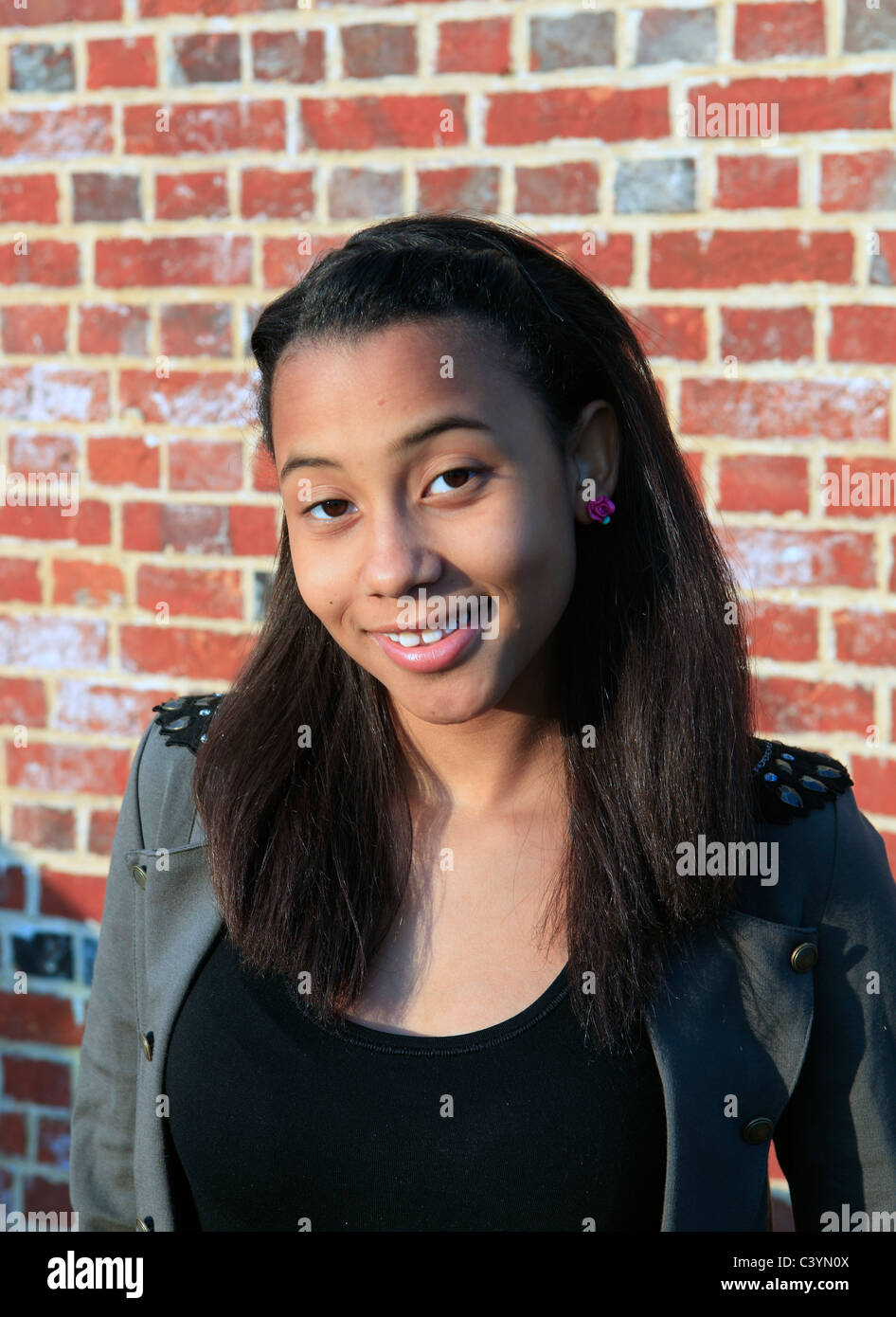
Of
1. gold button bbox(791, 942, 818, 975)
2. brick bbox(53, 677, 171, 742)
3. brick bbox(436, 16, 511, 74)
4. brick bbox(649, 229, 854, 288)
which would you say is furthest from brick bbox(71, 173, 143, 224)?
gold button bbox(791, 942, 818, 975)

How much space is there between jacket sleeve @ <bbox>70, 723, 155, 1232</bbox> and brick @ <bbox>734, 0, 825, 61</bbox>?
1767 millimetres

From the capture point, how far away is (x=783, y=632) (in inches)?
101

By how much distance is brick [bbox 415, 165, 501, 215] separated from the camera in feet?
8.57

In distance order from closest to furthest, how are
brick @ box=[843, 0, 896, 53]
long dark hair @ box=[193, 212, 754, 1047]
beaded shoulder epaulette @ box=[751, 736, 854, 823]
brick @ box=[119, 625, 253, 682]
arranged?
long dark hair @ box=[193, 212, 754, 1047] < beaded shoulder epaulette @ box=[751, 736, 854, 823] < brick @ box=[843, 0, 896, 53] < brick @ box=[119, 625, 253, 682]

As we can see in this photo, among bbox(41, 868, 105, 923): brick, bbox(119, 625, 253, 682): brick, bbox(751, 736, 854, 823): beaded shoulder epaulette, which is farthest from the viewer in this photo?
bbox(41, 868, 105, 923): brick

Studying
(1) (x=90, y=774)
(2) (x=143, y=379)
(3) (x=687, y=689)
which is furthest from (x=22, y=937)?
(3) (x=687, y=689)

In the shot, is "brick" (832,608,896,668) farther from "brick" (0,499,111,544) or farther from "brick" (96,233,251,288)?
"brick" (0,499,111,544)

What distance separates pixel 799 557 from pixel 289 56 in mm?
1493

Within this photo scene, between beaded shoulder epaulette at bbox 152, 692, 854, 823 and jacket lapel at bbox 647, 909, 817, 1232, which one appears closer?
jacket lapel at bbox 647, 909, 817, 1232

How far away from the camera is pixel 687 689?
179 centimetres

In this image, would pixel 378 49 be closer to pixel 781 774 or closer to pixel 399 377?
pixel 399 377

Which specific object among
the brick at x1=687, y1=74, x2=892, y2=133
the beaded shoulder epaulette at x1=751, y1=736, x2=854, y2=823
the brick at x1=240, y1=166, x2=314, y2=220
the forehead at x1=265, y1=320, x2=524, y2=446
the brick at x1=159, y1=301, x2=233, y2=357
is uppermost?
the brick at x1=687, y1=74, x2=892, y2=133

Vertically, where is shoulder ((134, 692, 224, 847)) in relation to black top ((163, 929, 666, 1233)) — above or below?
above

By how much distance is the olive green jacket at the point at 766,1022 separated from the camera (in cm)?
168
